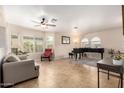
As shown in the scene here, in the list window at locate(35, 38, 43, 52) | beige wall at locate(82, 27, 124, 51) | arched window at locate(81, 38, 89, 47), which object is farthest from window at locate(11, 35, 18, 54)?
beige wall at locate(82, 27, 124, 51)

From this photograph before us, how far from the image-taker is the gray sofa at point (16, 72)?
9.34 ft

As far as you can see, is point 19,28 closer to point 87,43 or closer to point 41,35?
point 41,35

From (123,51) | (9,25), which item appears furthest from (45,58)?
(123,51)

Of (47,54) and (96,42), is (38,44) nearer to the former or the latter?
(47,54)

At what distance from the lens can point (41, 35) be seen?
8.37 metres

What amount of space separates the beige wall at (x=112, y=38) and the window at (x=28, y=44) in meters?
5.21

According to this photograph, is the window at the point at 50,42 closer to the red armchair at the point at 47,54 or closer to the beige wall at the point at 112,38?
the red armchair at the point at 47,54

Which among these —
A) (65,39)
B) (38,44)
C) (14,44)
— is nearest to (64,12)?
(14,44)

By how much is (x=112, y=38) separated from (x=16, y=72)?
731 centimetres

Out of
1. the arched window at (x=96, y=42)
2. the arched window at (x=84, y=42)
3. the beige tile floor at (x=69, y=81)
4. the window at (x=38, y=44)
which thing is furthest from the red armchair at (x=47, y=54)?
the arched window at (x=96, y=42)

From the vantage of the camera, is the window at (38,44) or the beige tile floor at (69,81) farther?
the window at (38,44)

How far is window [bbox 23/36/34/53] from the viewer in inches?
283

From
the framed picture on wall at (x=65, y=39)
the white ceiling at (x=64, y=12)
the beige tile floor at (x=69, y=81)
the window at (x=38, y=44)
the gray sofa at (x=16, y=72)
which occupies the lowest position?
the beige tile floor at (x=69, y=81)

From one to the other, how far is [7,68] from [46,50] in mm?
5223
